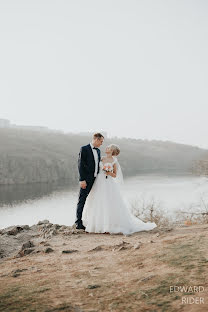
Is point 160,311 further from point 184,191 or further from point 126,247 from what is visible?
point 184,191

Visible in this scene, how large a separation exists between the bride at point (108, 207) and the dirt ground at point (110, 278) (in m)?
1.48

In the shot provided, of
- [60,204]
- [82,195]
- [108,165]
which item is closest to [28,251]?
[82,195]

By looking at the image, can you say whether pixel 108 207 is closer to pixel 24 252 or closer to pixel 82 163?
pixel 82 163

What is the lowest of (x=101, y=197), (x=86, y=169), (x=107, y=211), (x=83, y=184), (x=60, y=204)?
(x=60, y=204)

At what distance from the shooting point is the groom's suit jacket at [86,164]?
6969 millimetres

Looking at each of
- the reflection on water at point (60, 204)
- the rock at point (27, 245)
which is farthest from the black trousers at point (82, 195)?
the reflection on water at point (60, 204)

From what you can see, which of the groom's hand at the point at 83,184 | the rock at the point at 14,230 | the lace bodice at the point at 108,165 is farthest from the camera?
the rock at the point at 14,230

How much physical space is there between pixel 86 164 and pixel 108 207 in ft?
3.81

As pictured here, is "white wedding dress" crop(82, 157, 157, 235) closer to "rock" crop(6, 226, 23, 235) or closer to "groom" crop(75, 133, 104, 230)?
"groom" crop(75, 133, 104, 230)

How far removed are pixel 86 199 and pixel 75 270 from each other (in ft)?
10.9

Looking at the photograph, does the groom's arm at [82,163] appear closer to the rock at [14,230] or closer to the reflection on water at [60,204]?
the rock at [14,230]

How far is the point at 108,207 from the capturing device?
6.83 meters

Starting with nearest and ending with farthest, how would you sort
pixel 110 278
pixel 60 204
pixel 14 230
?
pixel 110 278 → pixel 14 230 → pixel 60 204

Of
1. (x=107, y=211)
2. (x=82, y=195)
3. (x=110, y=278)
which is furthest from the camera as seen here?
(x=82, y=195)
